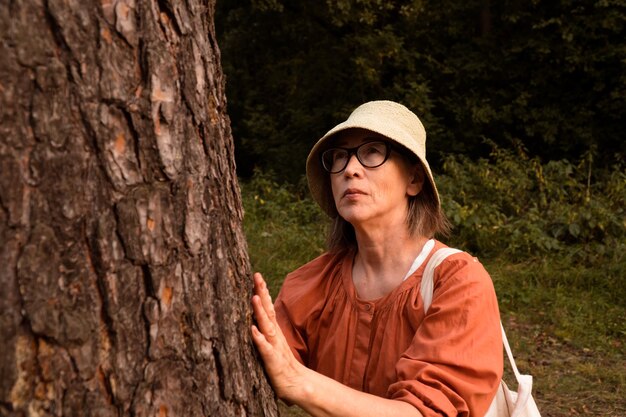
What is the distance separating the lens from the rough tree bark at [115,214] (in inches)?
57.1

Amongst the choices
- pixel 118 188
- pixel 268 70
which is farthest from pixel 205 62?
pixel 268 70

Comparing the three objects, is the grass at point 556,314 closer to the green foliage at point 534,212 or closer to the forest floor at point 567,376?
the forest floor at point 567,376

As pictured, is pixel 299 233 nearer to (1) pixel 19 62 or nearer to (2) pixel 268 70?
(1) pixel 19 62

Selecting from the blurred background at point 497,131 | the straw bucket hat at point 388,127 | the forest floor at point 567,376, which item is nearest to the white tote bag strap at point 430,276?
the straw bucket hat at point 388,127

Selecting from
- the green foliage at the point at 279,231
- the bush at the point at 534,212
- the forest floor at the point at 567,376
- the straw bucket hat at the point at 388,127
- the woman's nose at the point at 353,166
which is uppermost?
the straw bucket hat at the point at 388,127

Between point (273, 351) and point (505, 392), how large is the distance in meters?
0.88

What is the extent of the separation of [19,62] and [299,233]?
6433 mm

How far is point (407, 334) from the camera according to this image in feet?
8.01

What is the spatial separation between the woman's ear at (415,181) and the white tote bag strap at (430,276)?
29cm

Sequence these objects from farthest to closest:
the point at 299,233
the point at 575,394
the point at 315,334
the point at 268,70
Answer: the point at 268,70
the point at 299,233
the point at 575,394
the point at 315,334

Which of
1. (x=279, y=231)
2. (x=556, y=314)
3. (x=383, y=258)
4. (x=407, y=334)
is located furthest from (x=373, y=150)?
(x=279, y=231)

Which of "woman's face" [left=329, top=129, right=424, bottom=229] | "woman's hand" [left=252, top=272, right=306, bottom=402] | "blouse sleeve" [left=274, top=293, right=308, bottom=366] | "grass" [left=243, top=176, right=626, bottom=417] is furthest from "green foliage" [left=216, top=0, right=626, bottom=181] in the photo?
"woman's hand" [left=252, top=272, right=306, bottom=402]

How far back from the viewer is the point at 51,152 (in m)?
1.47

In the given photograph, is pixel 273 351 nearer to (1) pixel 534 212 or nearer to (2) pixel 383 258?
(2) pixel 383 258
